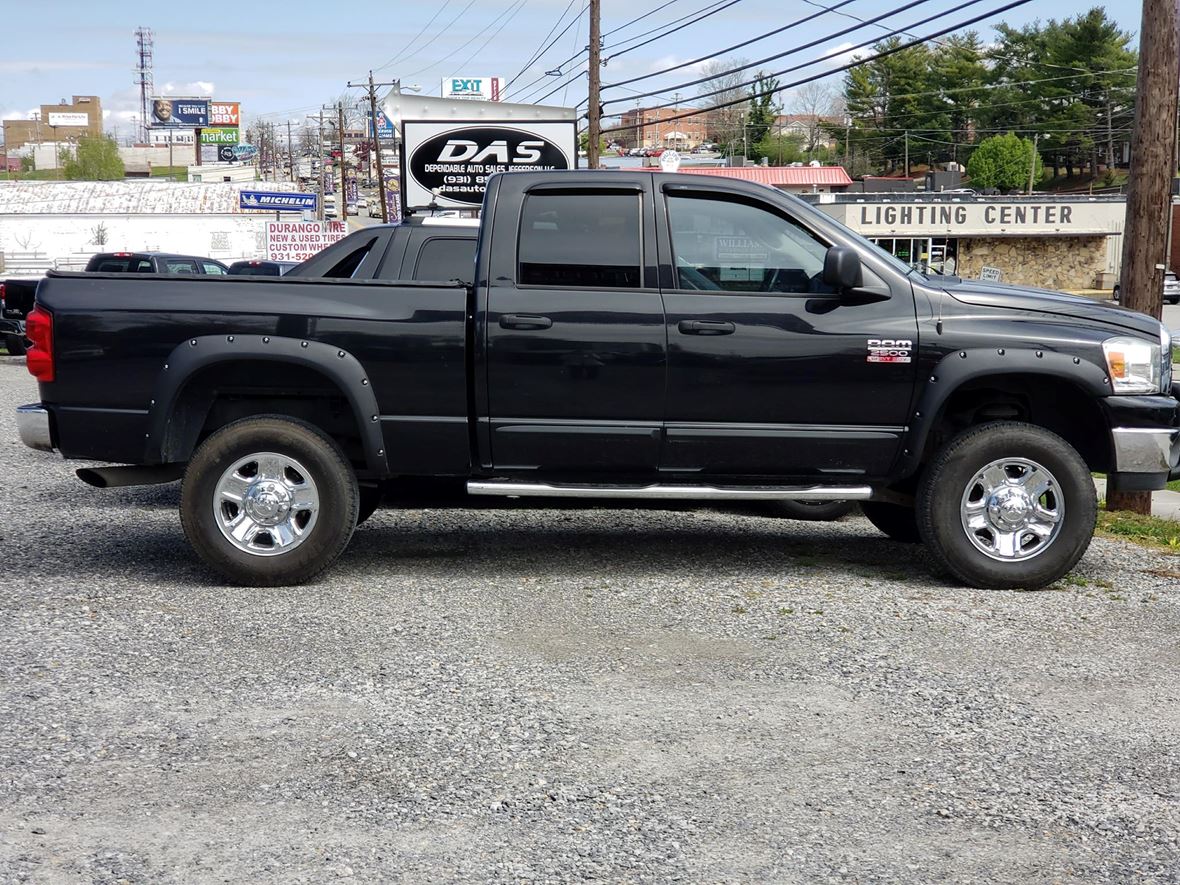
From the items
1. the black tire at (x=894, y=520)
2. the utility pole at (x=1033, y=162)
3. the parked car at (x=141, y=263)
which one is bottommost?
the black tire at (x=894, y=520)

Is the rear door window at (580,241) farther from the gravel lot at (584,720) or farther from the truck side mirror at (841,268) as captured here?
the gravel lot at (584,720)

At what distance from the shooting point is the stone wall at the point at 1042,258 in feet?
213

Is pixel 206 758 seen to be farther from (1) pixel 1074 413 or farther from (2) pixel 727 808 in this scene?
(1) pixel 1074 413

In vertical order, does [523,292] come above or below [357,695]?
above

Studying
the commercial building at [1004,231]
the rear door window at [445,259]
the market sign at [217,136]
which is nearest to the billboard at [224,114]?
the market sign at [217,136]

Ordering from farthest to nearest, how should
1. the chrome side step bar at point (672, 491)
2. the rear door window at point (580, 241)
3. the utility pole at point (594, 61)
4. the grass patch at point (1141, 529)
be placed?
the utility pole at point (594, 61)
the grass patch at point (1141, 529)
the rear door window at point (580, 241)
the chrome side step bar at point (672, 491)

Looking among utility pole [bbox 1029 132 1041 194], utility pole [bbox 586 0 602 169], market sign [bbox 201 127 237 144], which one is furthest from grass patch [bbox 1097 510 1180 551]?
market sign [bbox 201 127 237 144]

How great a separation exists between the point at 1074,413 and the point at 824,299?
161 centimetres

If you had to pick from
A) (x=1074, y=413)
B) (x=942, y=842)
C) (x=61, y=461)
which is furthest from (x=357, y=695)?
(x=61, y=461)

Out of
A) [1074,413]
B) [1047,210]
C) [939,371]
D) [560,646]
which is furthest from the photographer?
[1047,210]

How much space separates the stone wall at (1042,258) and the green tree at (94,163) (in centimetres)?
11092

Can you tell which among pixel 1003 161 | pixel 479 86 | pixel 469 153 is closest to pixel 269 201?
pixel 479 86

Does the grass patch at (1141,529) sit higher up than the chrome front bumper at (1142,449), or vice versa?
the chrome front bumper at (1142,449)

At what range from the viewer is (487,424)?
273 inches
